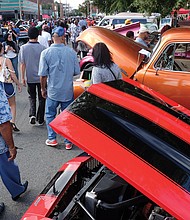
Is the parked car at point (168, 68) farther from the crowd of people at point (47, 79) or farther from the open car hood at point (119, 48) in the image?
the crowd of people at point (47, 79)

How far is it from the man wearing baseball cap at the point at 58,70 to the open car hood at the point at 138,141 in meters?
2.13

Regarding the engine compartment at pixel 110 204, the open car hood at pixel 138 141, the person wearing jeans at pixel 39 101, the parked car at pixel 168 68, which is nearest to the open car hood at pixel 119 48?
the parked car at pixel 168 68

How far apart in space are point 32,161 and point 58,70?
137 centimetres

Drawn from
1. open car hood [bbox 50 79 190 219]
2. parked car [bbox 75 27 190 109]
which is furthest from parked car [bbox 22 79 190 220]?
parked car [bbox 75 27 190 109]

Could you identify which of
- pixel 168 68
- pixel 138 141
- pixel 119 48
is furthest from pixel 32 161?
pixel 138 141

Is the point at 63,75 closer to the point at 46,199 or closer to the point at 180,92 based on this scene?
the point at 180,92

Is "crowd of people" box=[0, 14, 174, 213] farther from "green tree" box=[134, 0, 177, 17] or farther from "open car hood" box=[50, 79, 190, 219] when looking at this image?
"green tree" box=[134, 0, 177, 17]

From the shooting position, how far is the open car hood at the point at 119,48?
5305 millimetres

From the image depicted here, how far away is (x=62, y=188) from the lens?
2.22 m

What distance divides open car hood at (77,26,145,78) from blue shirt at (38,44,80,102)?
3.94ft

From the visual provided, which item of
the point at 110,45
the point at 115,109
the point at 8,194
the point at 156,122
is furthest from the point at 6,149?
the point at 110,45

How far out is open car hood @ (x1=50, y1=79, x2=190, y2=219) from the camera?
1.48 m

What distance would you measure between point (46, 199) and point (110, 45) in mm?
3953

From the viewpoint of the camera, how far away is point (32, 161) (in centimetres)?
432
